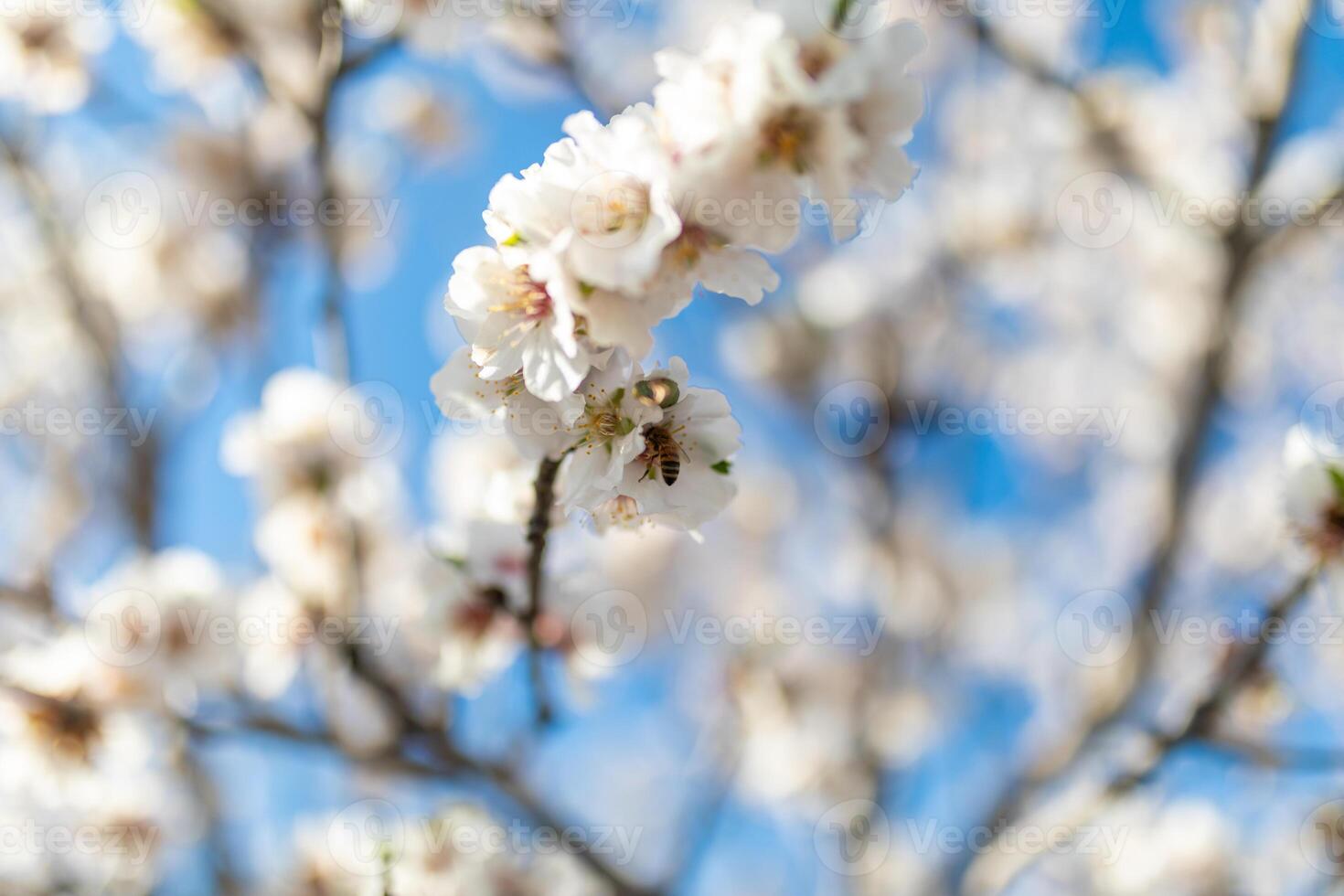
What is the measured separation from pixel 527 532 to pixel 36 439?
3.26 metres

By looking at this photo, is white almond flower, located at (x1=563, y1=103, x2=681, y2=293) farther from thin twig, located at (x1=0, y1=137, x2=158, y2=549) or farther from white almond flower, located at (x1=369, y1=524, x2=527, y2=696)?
thin twig, located at (x1=0, y1=137, x2=158, y2=549)

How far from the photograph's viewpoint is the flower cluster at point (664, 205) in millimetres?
804

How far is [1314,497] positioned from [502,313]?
4.16 feet

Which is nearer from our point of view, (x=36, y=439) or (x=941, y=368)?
(x=941, y=368)

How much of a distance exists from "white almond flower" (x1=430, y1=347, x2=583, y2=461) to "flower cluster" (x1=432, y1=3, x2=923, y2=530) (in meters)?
0.01

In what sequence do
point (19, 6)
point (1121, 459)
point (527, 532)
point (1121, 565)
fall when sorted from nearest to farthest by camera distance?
point (527, 532)
point (19, 6)
point (1121, 565)
point (1121, 459)

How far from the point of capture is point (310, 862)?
218cm

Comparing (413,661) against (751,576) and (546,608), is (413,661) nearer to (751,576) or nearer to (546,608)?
(546,608)

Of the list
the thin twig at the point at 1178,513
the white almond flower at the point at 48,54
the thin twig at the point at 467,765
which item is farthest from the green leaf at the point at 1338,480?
the white almond flower at the point at 48,54

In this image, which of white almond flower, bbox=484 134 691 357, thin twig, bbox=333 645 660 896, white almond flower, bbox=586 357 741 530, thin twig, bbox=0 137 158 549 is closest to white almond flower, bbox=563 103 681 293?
white almond flower, bbox=484 134 691 357

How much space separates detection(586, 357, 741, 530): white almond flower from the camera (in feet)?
3.38

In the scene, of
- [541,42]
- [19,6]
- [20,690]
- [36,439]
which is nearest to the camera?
[20,690]

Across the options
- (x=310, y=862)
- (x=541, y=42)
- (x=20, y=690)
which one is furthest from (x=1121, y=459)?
(x=20, y=690)

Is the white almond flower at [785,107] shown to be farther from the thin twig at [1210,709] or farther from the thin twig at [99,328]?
the thin twig at [99,328]
